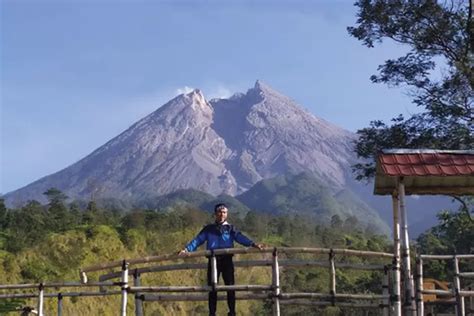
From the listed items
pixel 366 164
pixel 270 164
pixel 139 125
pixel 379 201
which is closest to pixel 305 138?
pixel 270 164

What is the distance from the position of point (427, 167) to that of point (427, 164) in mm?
39

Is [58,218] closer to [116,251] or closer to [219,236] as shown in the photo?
[116,251]

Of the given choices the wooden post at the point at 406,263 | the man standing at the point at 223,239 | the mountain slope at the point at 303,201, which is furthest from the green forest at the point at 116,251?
the mountain slope at the point at 303,201

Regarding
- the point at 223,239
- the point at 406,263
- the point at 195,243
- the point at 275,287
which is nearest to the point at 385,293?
the point at 406,263

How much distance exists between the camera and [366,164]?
13594 millimetres

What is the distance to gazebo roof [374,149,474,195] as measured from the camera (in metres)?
6.55

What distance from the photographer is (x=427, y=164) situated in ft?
21.7

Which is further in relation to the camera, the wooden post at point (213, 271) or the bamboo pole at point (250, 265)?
the bamboo pole at point (250, 265)

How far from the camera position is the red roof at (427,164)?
6539mm

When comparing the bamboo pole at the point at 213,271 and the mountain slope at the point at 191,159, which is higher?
the mountain slope at the point at 191,159

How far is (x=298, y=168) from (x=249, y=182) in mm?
13058

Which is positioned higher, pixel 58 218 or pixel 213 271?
pixel 58 218

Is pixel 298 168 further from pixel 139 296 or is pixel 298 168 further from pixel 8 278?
pixel 139 296

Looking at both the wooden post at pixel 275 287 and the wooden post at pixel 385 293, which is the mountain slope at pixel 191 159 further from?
the wooden post at pixel 275 287
